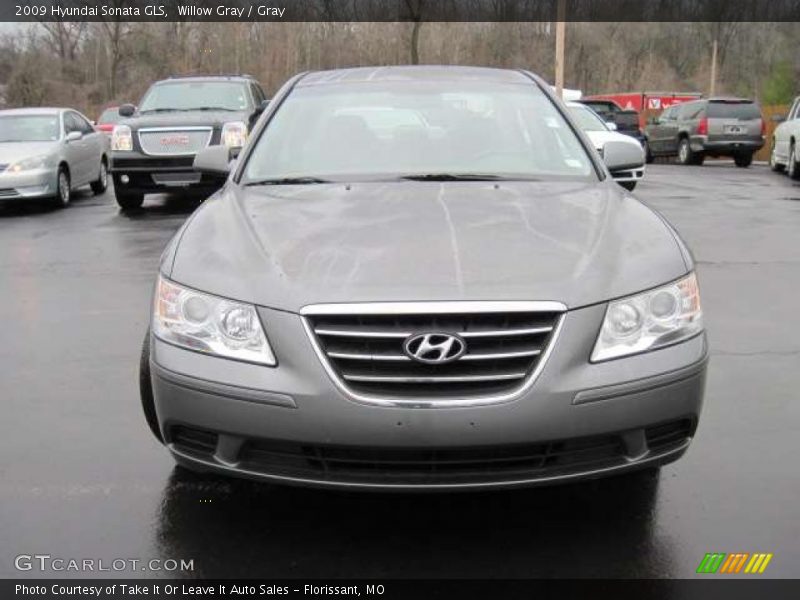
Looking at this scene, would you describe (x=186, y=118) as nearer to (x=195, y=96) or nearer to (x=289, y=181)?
(x=195, y=96)

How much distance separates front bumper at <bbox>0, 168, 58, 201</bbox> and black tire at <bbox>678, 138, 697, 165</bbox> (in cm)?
1748

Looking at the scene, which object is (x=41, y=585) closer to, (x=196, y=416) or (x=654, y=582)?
(x=196, y=416)

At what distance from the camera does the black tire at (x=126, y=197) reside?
12664 mm

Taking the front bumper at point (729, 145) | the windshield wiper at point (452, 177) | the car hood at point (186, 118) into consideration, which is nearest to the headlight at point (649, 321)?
the windshield wiper at point (452, 177)

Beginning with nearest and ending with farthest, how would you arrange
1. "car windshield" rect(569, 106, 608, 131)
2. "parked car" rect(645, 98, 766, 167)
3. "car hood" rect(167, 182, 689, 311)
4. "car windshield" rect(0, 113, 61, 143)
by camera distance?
"car hood" rect(167, 182, 689, 311), "car windshield" rect(0, 113, 61, 143), "car windshield" rect(569, 106, 608, 131), "parked car" rect(645, 98, 766, 167)

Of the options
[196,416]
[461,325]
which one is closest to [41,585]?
[196,416]

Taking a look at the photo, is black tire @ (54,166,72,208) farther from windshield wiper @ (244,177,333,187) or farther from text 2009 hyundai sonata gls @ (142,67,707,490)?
text 2009 hyundai sonata gls @ (142,67,707,490)

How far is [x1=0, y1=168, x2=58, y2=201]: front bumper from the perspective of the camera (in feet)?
42.1

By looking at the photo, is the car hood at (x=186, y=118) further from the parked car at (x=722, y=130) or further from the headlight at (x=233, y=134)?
the parked car at (x=722, y=130)

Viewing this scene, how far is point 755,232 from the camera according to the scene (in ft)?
34.2

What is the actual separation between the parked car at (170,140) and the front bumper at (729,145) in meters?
14.8

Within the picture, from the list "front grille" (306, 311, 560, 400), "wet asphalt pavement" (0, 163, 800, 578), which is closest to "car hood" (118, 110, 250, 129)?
"wet asphalt pavement" (0, 163, 800, 578)

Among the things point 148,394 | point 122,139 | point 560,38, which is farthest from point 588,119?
point 148,394

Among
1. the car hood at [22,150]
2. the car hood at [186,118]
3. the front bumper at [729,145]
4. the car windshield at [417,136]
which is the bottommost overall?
the front bumper at [729,145]
